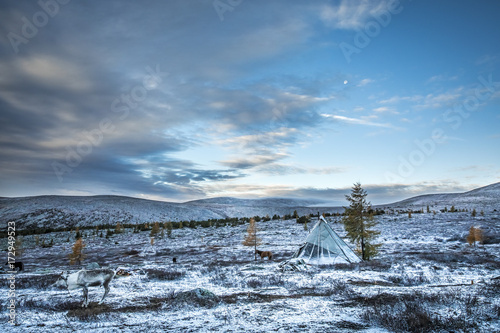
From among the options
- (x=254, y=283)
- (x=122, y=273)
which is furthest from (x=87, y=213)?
(x=254, y=283)

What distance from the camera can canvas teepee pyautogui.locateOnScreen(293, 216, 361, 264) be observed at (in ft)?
84.5

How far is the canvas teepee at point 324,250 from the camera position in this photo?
25.8 m

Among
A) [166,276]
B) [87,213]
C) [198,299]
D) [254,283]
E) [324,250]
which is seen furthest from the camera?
[87,213]

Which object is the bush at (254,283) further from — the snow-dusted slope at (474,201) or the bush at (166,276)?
the snow-dusted slope at (474,201)

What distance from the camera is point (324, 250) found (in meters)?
26.5

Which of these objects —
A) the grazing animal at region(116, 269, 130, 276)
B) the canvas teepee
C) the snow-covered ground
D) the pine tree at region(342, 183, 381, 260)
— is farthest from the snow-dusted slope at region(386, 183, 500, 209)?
the grazing animal at region(116, 269, 130, 276)

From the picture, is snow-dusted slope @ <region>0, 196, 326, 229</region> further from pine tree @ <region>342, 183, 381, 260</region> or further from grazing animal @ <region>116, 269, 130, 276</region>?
pine tree @ <region>342, 183, 381, 260</region>

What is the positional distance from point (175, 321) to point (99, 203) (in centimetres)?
15319

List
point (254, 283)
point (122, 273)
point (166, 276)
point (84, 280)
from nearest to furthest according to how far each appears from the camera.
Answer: point (84, 280)
point (254, 283)
point (166, 276)
point (122, 273)

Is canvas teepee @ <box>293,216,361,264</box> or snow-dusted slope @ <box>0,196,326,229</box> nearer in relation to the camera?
canvas teepee @ <box>293,216,361,264</box>

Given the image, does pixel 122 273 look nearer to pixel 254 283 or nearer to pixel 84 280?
pixel 84 280

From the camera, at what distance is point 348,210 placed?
29.1m

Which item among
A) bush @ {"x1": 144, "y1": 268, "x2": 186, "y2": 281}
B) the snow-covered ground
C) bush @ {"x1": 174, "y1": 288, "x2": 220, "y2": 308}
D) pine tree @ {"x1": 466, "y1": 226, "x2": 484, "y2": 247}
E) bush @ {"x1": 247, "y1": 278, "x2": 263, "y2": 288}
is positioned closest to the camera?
the snow-covered ground

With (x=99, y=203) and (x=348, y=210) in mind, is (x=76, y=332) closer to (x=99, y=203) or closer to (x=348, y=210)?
(x=348, y=210)
